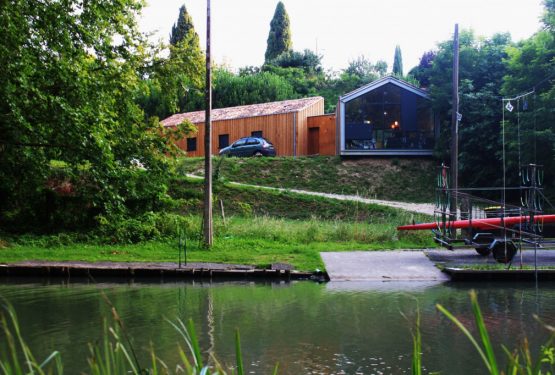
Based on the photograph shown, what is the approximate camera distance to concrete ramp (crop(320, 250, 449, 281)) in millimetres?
15953

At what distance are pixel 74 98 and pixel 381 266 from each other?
9.20 m

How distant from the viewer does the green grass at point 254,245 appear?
18.4 meters

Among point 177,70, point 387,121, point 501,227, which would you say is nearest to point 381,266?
point 501,227

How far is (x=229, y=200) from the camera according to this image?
30.2 metres

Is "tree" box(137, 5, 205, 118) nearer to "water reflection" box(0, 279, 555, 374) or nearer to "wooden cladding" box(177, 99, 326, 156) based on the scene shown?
"water reflection" box(0, 279, 555, 374)

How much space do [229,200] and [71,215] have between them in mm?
8409

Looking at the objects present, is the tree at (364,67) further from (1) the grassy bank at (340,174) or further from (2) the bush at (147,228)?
(2) the bush at (147,228)

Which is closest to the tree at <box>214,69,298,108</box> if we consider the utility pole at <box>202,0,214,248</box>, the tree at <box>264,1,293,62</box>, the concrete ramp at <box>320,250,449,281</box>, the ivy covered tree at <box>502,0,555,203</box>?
the tree at <box>264,1,293,62</box>

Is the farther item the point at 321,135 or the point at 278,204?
the point at 321,135

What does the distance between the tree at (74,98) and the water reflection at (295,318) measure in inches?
140

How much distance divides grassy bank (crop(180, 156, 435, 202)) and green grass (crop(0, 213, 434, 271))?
11761mm

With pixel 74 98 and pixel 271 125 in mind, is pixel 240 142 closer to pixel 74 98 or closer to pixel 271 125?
pixel 271 125

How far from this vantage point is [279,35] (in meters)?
71.1

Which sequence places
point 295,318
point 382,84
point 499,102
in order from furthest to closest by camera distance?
point 382,84
point 499,102
point 295,318
